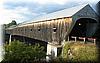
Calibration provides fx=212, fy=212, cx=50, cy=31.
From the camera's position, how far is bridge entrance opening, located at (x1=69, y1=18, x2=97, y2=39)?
26.0m

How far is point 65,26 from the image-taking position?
23750mm

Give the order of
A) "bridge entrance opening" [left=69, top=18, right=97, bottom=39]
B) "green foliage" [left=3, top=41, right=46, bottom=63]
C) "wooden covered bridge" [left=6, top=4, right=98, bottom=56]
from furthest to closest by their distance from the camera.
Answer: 1. "bridge entrance opening" [left=69, top=18, right=97, bottom=39]
2. "wooden covered bridge" [left=6, top=4, right=98, bottom=56]
3. "green foliage" [left=3, top=41, right=46, bottom=63]

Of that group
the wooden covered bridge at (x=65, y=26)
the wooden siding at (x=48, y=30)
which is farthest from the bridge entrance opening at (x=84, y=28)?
the wooden siding at (x=48, y=30)

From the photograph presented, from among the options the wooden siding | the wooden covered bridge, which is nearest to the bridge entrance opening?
the wooden covered bridge

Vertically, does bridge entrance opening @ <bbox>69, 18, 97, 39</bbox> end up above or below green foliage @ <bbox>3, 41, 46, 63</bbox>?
above

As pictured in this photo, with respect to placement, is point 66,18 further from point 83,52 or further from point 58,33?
point 83,52

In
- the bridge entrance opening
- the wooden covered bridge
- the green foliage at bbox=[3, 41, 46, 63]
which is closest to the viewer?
the green foliage at bbox=[3, 41, 46, 63]

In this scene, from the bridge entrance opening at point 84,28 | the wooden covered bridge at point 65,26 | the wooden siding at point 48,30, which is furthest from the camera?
the bridge entrance opening at point 84,28

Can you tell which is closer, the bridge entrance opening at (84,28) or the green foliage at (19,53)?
the green foliage at (19,53)

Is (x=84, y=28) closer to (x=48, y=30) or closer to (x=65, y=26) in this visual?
(x=65, y=26)

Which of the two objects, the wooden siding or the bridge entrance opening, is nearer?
the wooden siding

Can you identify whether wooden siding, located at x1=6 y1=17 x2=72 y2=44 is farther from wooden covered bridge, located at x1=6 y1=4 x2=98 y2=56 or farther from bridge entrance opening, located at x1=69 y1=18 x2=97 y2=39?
bridge entrance opening, located at x1=69 y1=18 x2=97 y2=39

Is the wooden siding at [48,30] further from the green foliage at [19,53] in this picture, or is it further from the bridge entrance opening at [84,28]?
the green foliage at [19,53]

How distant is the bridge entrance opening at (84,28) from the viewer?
2598 centimetres
